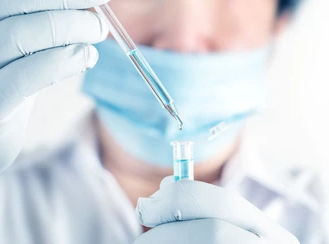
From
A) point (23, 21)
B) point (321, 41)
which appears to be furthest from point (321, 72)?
point (23, 21)

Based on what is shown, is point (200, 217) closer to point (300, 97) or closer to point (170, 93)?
point (170, 93)

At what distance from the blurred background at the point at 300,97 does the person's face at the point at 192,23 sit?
42cm

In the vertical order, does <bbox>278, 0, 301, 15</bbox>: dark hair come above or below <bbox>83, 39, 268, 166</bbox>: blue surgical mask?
above

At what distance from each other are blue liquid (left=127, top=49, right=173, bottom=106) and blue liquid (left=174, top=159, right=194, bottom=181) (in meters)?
0.12

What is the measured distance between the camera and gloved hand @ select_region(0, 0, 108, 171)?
2.92ft

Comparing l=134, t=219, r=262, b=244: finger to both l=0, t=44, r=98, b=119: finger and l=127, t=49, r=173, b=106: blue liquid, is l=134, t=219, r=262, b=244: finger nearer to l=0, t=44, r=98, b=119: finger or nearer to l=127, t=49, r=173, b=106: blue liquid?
l=127, t=49, r=173, b=106: blue liquid

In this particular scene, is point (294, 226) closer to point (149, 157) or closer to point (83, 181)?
point (149, 157)

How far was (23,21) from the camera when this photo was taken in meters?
0.89

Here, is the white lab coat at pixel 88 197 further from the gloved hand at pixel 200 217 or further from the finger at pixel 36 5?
the finger at pixel 36 5

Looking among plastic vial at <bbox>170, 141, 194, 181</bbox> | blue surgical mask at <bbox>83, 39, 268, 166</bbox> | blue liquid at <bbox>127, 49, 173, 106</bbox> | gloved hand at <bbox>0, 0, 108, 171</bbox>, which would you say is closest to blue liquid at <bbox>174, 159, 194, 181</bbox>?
plastic vial at <bbox>170, 141, 194, 181</bbox>

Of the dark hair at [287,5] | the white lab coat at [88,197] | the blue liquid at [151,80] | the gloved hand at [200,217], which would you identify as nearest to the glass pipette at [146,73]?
the blue liquid at [151,80]

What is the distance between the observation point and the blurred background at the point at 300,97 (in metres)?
1.82

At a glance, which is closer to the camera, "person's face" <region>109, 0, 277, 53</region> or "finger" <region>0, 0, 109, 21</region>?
"finger" <region>0, 0, 109, 21</region>

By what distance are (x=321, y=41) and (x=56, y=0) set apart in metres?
1.32
